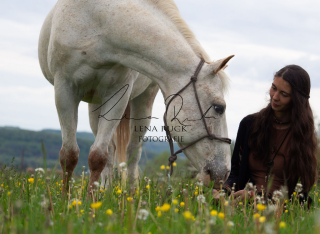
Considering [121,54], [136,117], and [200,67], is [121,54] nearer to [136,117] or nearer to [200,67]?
[200,67]

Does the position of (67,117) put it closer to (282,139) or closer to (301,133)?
(282,139)

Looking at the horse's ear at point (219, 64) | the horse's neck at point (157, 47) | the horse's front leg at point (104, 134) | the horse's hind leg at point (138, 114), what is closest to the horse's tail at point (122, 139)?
the horse's hind leg at point (138, 114)

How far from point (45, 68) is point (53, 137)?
182587 mm

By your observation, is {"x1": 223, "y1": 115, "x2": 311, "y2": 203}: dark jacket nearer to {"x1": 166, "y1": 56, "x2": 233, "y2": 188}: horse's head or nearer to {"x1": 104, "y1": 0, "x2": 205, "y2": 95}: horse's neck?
{"x1": 166, "y1": 56, "x2": 233, "y2": 188}: horse's head

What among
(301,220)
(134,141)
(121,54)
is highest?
(121,54)

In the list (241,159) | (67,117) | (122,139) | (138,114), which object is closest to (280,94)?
(241,159)

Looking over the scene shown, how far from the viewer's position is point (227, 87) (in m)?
3.27

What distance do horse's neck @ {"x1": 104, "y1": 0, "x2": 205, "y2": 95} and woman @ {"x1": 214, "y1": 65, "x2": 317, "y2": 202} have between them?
1156mm

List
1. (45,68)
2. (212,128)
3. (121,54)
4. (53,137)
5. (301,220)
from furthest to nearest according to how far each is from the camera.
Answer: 1. (53,137)
2. (45,68)
3. (121,54)
4. (212,128)
5. (301,220)

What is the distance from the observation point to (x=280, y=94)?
367cm

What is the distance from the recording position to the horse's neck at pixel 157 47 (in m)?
3.19

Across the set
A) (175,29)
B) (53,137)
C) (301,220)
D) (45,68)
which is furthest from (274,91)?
(53,137)

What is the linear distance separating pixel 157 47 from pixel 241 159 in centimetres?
177

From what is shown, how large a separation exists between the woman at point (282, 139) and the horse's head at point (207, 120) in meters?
0.51
